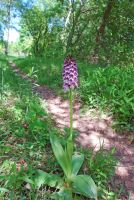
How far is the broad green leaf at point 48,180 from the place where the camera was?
3.15 m

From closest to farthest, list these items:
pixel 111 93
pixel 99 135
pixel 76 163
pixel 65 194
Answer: pixel 65 194 < pixel 76 163 < pixel 99 135 < pixel 111 93

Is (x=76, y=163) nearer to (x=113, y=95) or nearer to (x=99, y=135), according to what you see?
(x=99, y=135)

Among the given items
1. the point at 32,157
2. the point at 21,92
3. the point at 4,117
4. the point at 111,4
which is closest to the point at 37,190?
the point at 32,157

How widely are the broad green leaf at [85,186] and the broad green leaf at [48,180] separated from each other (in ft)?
0.50

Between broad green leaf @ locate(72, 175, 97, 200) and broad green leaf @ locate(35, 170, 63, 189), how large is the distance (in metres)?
0.15

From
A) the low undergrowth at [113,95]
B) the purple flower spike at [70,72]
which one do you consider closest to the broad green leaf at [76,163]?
the purple flower spike at [70,72]

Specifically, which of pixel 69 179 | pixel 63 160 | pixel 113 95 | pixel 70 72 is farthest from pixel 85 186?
pixel 113 95

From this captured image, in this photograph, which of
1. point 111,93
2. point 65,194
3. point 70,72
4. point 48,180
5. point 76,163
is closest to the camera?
point 70,72

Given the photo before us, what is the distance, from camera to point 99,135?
488cm

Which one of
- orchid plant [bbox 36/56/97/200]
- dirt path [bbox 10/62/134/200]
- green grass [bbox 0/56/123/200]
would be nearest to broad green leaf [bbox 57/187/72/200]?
orchid plant [bbox 36/56/97/200]

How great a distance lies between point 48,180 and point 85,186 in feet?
1.22

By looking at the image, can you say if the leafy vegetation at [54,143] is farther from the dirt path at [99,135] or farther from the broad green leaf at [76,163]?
the dirt path at [99,135]

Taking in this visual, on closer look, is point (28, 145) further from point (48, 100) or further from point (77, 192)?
point (48, 100)

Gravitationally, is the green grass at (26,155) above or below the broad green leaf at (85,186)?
above
